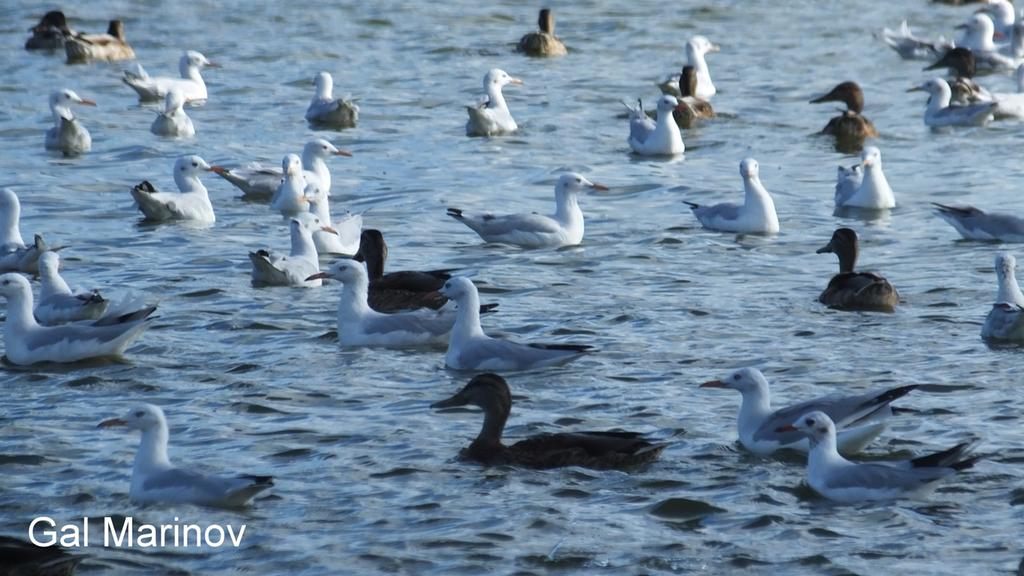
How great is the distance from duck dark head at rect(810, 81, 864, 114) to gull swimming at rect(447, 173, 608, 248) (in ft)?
26.8

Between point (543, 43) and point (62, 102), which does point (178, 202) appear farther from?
point (543, 43)

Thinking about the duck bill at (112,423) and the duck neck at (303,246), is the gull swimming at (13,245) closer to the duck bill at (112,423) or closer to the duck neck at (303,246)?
the duck neck at (303,246)

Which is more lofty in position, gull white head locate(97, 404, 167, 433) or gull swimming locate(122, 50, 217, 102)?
gull white head locate(97, 404, 167, 433)

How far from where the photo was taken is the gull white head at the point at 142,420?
10.9 meters

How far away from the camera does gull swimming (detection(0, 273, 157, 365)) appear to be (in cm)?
1373

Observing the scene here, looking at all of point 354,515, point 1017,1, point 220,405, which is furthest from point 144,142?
point 1017,1

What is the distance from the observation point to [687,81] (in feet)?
87.5

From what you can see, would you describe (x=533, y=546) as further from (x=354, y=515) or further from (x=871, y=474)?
(x=871, y=474)

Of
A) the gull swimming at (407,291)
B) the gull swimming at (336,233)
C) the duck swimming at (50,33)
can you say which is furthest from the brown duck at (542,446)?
the duck swimming at (50,33)

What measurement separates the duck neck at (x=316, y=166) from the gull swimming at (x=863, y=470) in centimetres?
1064

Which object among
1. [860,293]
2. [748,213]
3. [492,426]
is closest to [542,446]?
[492,426]

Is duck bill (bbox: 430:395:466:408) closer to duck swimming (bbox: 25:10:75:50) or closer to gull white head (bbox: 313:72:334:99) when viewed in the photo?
gull white head (bbox: 313:72:334:99)

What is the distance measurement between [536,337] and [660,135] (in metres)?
8.93

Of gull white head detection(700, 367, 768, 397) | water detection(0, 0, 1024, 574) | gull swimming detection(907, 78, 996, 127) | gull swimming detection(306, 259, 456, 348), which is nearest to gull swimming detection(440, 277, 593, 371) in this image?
water detection(0, 0, 1024, 574)
